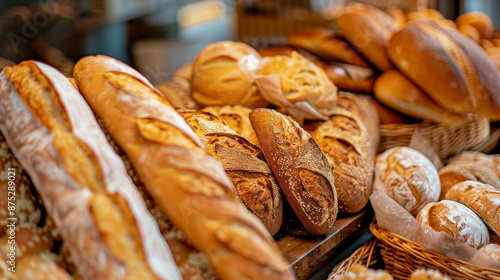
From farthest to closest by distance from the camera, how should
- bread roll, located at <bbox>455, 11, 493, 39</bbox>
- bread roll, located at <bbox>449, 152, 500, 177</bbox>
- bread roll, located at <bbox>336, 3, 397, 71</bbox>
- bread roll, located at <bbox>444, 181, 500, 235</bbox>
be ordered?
bread roll, located at <bbox>455, 11, 493, 39</bbox>
bread roll, located at <bbox>336, 3, 397, 71</bbox>
bread roll, located at <bbox>449, 152, 500, 177</bbox>
bread roll, located at <bbox>444, 181, 500, 235</bbox>

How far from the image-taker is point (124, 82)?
0.83 m

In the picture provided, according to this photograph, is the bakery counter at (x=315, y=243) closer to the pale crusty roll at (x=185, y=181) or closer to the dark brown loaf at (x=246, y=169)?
the dark brown loaf at (x=246, y=169)

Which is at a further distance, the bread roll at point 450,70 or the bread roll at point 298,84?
the bread roll at point 450,70

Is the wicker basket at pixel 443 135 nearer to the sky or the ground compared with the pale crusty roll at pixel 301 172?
nearer to the ground

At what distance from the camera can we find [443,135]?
1.81m

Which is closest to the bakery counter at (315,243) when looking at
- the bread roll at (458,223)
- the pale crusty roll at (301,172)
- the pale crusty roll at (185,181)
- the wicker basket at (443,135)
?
the pale crusty roll at (301,172)

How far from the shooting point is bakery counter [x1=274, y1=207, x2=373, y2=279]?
106 cm

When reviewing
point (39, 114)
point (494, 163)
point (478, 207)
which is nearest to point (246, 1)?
point (494, 163)

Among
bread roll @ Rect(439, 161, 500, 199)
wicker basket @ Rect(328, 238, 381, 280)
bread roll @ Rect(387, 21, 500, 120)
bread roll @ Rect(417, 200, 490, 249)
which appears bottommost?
wicker basket @ Rect(328, 238, 381, 280)

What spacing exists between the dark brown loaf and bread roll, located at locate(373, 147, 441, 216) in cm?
45

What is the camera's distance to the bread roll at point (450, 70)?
5.38 feet

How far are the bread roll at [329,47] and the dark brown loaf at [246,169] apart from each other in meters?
0.95

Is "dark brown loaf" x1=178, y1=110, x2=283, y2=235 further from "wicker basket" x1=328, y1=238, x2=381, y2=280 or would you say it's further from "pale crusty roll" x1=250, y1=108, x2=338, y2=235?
"wicker basket" x1=328, y1=238, x2=381, y2=280

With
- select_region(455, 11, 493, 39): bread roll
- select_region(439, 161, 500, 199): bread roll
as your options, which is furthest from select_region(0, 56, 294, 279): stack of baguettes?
select_region(455, 11, 493, 39): bread roll
